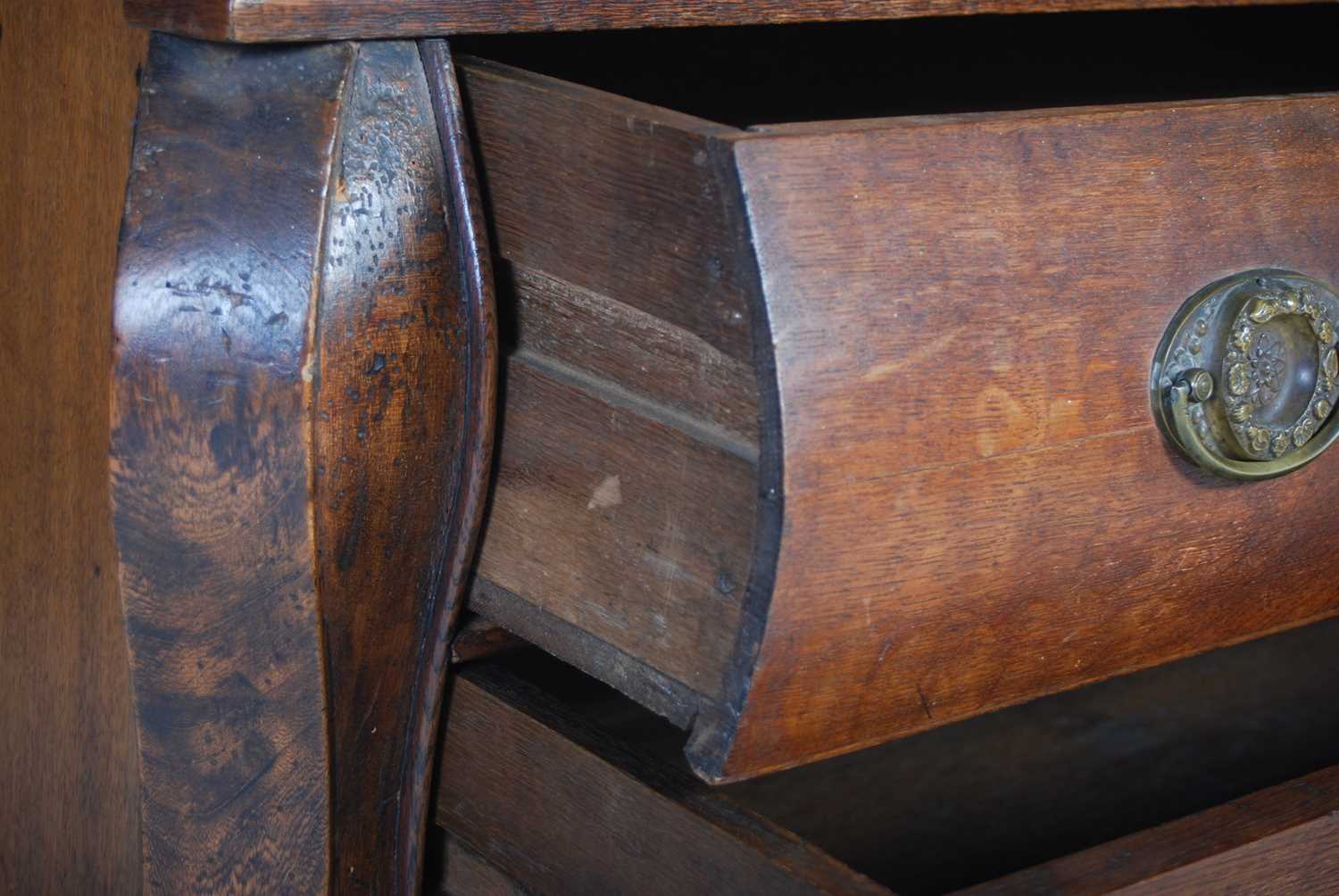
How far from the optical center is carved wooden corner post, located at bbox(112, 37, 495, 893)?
666mm

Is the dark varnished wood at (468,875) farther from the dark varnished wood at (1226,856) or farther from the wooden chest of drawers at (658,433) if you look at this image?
the dark varnished wood at (1226,856)

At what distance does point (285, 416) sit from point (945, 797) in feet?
2.39

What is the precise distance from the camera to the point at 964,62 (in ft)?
4.38

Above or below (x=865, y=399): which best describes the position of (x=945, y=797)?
below

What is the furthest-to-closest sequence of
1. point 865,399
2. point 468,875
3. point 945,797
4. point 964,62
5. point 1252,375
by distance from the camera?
point 964,62 < point 945,797 < point 468,875 < point 1252,375 < point 865,399

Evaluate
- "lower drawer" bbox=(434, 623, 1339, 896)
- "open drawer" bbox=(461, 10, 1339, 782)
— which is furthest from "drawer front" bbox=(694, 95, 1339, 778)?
"lower drawer" bbox=(434, 623, 1339, 896)

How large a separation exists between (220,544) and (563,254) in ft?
0.69

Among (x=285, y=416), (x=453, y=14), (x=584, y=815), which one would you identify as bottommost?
(x=584, y=815)

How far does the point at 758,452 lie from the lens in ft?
2.02

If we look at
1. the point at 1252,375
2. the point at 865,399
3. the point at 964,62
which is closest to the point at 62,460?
the point at 865,399

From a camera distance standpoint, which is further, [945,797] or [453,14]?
[945,797]

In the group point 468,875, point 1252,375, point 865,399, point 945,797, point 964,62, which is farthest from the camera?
point 964,62

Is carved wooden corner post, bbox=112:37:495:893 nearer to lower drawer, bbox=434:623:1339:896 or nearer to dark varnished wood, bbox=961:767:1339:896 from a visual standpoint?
lower drawer, bbox=434:623:1339:896

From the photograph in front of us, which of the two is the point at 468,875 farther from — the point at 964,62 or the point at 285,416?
the point at 964,62
